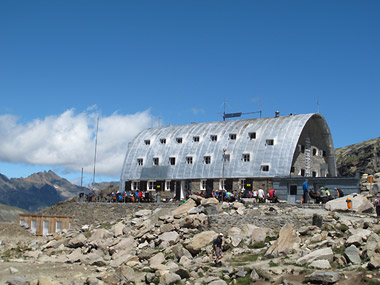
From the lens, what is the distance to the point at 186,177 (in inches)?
2478

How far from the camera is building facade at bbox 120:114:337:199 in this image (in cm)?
5822

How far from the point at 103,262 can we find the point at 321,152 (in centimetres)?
3880

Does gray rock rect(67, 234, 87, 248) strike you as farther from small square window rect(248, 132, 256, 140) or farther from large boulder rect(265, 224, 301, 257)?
small square window rect(248, 132, 256, 140)

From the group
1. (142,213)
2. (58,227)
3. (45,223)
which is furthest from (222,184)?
(45,223)

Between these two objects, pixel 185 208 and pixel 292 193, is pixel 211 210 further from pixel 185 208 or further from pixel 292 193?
pixel 292 193

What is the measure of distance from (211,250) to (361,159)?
6839 centimetres

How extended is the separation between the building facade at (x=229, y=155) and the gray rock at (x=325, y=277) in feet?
105

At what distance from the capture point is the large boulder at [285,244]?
30062 mm

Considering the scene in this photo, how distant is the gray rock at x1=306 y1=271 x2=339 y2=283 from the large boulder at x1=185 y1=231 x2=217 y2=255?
36.1 ft

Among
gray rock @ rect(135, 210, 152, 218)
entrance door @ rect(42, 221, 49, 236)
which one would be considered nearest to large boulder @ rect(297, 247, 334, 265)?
gray rock @ rect(135, 210, 152, 218)

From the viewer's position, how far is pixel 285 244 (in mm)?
30578

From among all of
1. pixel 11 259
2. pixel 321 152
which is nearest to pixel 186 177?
pixel 321 152

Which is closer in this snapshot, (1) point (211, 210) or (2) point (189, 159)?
(1) point (211, 210)

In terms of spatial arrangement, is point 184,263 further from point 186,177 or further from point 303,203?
point 186,177
